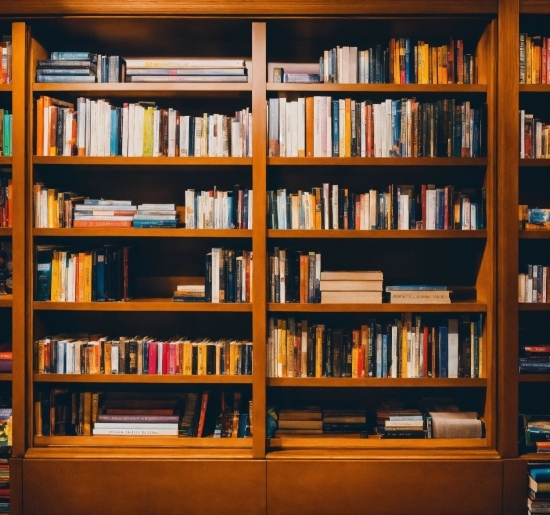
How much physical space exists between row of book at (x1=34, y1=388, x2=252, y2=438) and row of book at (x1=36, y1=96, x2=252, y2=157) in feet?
3.57

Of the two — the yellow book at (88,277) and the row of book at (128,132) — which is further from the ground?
the row of book at (128,132)

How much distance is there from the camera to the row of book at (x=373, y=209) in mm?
2637

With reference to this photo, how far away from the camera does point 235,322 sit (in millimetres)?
2982

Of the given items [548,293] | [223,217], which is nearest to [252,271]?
[223,217]

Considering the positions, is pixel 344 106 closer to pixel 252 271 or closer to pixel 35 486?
pixel 252 271

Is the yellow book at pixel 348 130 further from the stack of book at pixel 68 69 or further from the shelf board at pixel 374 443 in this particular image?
the shelf board at pixel 374 443

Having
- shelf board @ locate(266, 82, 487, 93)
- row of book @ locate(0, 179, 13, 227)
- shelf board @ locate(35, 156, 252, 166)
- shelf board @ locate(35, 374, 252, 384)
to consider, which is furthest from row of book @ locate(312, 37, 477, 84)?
row of book @ locate(0, 179, 13, 227)

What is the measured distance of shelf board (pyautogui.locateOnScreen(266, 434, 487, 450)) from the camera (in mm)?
2658

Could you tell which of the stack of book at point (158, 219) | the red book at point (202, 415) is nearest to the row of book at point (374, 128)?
the stack of book at point (158, 219)

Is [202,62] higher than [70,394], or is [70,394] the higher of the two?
[202,62]

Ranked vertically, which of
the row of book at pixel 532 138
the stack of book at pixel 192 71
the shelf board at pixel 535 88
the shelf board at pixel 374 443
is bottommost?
the shelf board at pixel 374 443

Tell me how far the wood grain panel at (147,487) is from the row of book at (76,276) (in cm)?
70

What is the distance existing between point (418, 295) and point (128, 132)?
4.76 feet

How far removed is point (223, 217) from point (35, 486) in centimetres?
140
